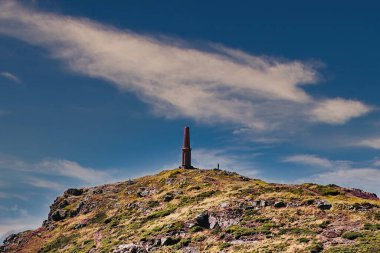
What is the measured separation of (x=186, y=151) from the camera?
11369 centimetres

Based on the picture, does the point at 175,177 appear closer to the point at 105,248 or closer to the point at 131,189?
the point at 131,189

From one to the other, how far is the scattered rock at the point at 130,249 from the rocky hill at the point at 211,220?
0.59 feet

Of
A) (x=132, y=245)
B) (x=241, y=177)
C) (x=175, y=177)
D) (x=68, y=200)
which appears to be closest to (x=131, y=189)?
(x=175, y=177)

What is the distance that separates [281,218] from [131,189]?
5633 centimetres

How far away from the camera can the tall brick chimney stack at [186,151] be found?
11244 centimetres

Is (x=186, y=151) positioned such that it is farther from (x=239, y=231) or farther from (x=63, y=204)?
(x=239, y=231)

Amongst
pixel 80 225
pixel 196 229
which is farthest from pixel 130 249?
pixel 80 225

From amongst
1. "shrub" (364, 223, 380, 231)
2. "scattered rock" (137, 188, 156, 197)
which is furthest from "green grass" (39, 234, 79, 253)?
"shrub" (364, 223, 380, 231)

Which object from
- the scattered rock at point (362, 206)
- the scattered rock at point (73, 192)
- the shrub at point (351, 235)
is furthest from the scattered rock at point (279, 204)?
the scattered rock at point (73, 192)

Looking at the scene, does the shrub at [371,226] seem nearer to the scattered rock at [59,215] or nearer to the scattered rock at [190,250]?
the scattered rock at [190,250]

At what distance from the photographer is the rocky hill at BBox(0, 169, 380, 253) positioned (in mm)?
53219

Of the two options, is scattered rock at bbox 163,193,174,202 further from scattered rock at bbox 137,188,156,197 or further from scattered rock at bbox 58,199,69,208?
scattered rock at bbox 58,199,69,208

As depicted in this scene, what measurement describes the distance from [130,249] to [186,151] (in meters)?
52.4

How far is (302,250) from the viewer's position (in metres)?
48.2
